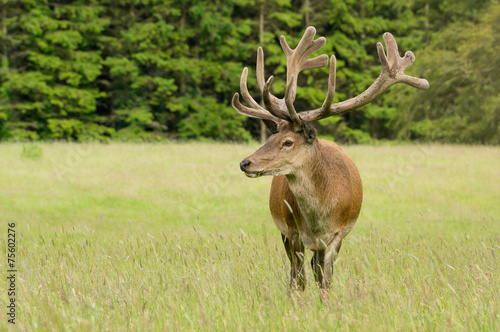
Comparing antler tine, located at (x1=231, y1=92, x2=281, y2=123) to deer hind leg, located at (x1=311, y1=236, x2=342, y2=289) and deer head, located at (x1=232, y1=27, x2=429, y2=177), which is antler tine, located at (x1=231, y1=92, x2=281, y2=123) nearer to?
deer head, located at (x1=232, y1=27, x2=429, y2=177)

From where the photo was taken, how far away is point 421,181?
1162cm

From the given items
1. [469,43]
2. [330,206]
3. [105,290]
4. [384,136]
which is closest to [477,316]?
[330,206]


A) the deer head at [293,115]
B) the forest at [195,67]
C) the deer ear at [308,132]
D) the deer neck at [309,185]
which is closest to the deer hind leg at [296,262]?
the deer neck at [309,185]

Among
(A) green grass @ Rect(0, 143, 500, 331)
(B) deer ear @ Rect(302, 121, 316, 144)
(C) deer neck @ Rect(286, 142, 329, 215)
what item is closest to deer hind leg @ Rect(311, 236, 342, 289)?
(A) green grass @ Rect(0, 143, 500, 331)

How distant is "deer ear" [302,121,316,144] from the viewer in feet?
13.0

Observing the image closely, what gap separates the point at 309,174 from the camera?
404cm

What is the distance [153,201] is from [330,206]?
634cm

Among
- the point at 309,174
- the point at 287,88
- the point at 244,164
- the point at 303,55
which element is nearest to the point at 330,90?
the point at 287,88

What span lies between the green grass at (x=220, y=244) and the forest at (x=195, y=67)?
652 centimetres

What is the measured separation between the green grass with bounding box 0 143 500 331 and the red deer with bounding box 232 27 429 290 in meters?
0.23

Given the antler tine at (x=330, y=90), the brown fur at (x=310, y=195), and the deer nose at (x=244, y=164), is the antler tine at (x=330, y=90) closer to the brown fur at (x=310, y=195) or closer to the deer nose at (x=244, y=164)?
the brown fur at (x=310, y=195)

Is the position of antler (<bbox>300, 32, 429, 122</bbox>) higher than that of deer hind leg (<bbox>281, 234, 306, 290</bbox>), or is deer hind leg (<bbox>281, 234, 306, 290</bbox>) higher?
antler (<bbox>300, 32, 429, 122</bbox>)

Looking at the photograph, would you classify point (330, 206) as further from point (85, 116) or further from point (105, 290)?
point (85, 116)

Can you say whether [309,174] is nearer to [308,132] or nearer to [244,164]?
[308,132]
